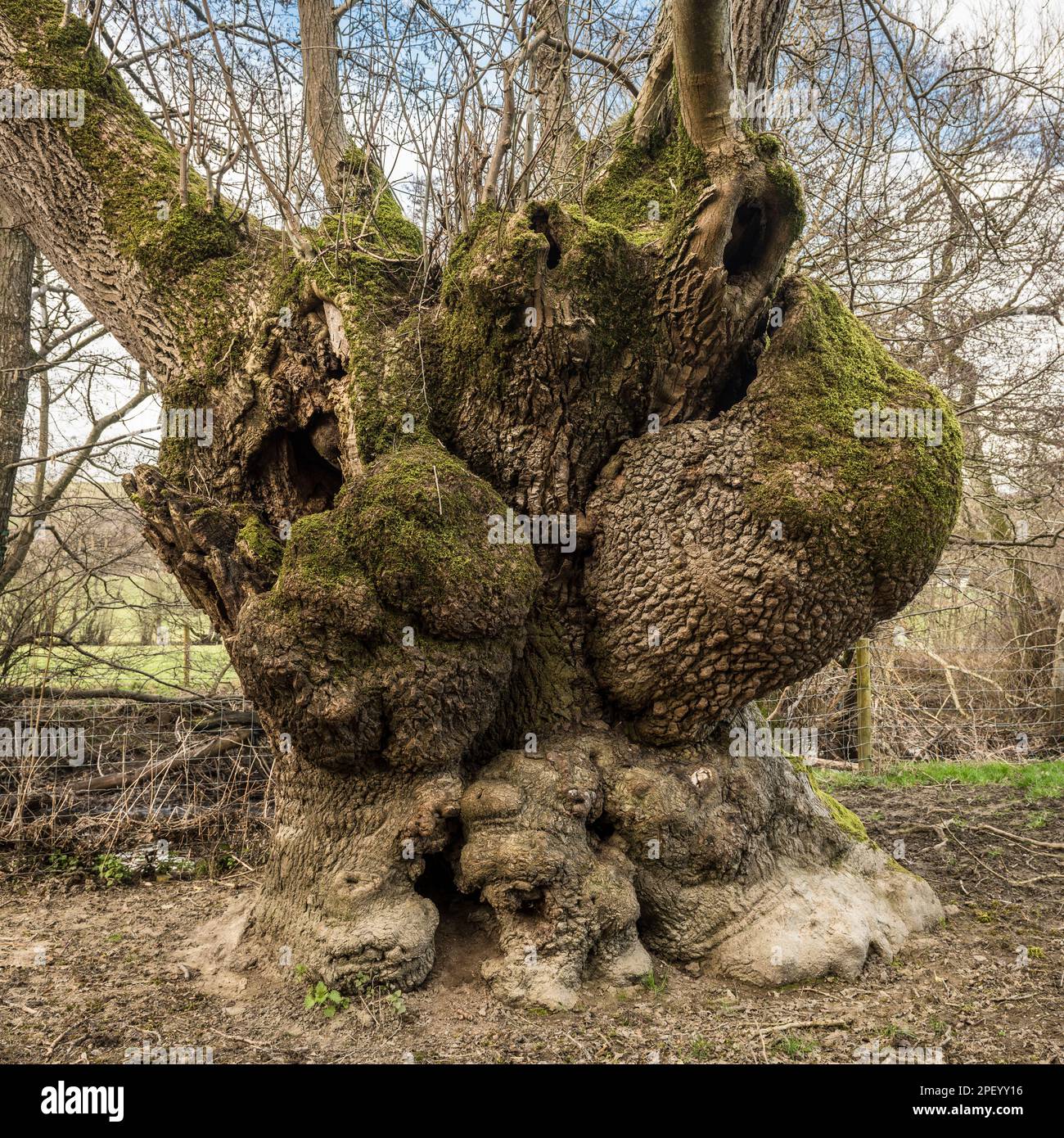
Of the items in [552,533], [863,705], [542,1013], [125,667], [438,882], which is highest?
[552,533]

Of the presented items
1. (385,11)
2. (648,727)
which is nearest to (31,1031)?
(648,727)

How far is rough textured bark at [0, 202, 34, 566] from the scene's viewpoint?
21.6ft

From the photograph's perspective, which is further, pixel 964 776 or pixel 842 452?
pixel 964 776

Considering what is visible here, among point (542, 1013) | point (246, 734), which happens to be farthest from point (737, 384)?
point (246, 734)

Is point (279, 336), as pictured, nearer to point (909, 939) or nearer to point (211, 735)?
point (211, 735)

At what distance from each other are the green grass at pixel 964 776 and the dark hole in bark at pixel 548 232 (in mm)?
5633

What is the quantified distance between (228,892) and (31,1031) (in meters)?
1.93

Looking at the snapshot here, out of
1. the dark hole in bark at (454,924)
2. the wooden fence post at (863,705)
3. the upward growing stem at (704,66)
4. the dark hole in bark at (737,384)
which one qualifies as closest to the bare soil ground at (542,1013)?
the dark hole in bark at (454,924)

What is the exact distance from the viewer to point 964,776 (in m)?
7.33

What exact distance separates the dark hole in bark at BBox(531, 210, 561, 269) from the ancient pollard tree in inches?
0.5

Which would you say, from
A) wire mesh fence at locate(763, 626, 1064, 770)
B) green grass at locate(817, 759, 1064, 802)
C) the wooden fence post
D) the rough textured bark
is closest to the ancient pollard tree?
the rough textured bark

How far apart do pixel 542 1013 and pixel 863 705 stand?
6.41m

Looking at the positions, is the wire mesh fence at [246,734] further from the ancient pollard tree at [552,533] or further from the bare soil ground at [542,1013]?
the ancient pollard tree at [552,533]

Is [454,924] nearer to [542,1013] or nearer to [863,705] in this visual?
[542,1013]
